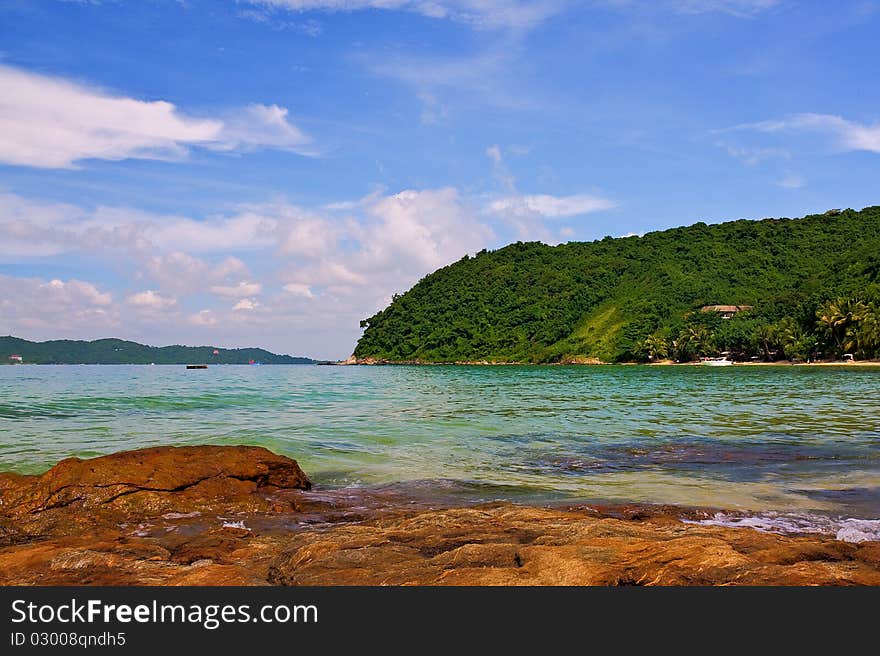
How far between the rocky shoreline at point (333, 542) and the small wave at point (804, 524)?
416 millimetres

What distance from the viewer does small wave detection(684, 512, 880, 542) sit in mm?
8202

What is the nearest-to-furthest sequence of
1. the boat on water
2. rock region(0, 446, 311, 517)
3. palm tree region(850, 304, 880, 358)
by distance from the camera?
rock region(0, 446, 311, 517) < palm tree region(850, 304, 880, 358) < the boat on water

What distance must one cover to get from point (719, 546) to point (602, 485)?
6.62 metres

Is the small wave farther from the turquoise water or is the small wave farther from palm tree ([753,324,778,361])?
palm tree ([753,324,778,361])

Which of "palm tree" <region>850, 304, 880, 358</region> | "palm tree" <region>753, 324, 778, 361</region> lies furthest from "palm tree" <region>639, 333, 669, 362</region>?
"palm tree" <region>850, 304, 880, 358</region>

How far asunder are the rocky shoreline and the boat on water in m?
130

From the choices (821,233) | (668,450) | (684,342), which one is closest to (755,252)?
(821,233)

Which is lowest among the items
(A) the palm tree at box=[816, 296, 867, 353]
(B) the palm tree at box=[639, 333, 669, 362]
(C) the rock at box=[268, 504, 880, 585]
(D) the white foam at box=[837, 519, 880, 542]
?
(D) the white foam at box=[837, 519, 880, 542]

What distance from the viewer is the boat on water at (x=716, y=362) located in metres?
129

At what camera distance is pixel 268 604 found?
196 inches

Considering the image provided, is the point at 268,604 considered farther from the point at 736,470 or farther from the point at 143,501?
the point at 736,470

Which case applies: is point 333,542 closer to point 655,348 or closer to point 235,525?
point 235,525

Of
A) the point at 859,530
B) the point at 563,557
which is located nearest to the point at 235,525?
the point at 563,557

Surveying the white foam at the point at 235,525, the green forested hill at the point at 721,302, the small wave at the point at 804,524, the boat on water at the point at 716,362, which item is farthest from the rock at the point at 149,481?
the boat on water at the point at 716,362
